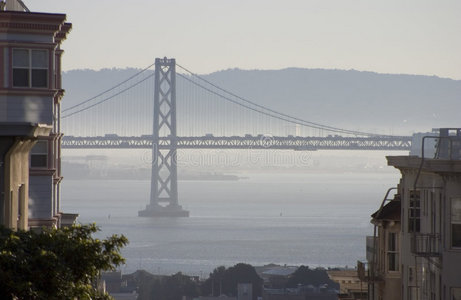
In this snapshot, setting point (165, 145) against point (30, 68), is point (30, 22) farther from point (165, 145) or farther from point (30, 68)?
point (165, 145)

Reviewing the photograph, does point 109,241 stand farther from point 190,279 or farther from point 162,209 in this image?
point 162,209

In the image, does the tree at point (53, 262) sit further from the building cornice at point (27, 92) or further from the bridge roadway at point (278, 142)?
the bridge roadway at point (278, 142)

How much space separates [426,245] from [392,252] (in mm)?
5211

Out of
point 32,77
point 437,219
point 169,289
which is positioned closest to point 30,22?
point 32,77

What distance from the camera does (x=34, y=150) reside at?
23.8 metres

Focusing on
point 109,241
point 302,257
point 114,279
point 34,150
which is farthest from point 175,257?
point 109,241

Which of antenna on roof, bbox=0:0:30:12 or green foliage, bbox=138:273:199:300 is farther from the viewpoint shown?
green foliage, bbox=138:273:199:300

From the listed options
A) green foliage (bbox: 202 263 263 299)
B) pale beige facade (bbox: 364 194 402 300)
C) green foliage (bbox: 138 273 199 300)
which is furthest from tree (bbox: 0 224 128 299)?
green foliage (bbox: 202 263 263 299)

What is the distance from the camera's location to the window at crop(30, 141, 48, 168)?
2369 centimetres

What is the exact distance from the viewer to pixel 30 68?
75.7ft

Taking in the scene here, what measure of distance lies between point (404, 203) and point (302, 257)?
116393mm

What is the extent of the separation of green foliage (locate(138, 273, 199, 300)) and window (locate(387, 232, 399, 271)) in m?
65.0

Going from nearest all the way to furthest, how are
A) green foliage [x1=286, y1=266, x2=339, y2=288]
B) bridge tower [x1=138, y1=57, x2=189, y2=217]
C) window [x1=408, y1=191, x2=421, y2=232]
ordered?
window [x1=408, y1=191, x2=421, y2=232] → green foliage [x1=286, y1=266, x2=339, y2=288] → bridge tower [x1=138, y1=57, x2=189, y2=217]

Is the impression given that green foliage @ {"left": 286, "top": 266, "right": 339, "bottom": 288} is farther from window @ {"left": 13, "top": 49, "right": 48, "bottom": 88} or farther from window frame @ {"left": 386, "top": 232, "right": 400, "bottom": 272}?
window @ {"left": 13, "top": 49, "right": 48, "bottom": 88}
